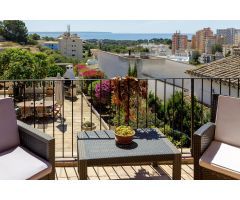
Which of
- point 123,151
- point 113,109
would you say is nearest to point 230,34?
point 113,109

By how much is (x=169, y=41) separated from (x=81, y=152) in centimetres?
9333

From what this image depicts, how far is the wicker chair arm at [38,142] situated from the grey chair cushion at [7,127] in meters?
0.05

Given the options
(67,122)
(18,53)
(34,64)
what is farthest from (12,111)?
(18,53)

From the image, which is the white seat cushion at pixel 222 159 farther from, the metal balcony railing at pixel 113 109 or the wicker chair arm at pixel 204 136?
the metal balcony railing at pixel 113 109

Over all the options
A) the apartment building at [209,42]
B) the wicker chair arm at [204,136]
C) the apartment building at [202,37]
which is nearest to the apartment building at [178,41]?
the apartment building at [202,37]

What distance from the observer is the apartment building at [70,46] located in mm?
93375

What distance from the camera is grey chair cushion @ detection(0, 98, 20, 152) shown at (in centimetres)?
316

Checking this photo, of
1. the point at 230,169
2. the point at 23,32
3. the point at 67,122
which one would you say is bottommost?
the point at 67,122

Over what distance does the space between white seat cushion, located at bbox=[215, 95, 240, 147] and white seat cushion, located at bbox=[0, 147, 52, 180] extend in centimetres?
173

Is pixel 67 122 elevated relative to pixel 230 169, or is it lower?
lower

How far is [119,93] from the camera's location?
4.10m

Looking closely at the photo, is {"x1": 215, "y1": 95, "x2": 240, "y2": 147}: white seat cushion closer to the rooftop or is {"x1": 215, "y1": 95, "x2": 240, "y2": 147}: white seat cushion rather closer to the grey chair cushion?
the grey chair cushion

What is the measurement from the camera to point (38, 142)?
9.84ft
